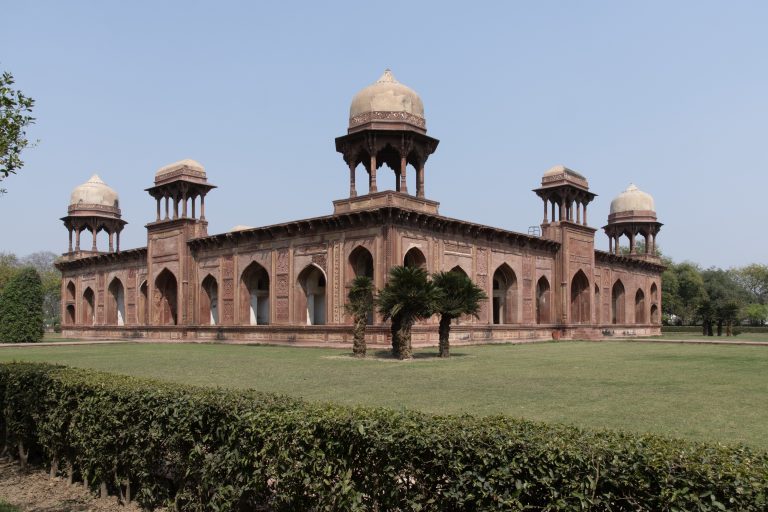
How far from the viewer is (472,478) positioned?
3797mm

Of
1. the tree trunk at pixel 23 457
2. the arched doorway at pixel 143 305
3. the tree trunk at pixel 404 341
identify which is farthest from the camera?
the arched doorway at pixel 143 305

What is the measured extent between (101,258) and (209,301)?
516 inches

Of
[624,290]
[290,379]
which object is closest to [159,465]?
[290,379]

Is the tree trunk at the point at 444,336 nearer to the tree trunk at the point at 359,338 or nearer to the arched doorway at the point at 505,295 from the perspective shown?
the tree trunk at the point at 359,338

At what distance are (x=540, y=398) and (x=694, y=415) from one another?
242cm

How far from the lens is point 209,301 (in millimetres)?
35406

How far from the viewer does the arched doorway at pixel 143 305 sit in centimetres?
3900

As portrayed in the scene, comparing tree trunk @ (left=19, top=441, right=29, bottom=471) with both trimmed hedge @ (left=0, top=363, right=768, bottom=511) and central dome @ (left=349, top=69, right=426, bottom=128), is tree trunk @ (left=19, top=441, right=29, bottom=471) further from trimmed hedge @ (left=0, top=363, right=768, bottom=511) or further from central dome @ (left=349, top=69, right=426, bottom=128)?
central dome @ (left=349, top=69, right=426, bottom=128)

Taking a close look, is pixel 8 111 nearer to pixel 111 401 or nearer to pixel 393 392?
pixel 111 401

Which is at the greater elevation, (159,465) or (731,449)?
(731,449)

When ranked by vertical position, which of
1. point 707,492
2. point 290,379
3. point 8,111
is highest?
point 8,111

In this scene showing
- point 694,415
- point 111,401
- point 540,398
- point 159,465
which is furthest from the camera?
point 540,398

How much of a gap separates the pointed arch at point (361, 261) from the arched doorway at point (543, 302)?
11464 millimetres

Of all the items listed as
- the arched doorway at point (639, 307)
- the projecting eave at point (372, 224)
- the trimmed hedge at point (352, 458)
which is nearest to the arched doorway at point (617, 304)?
the arched doorway at point (639, 307)
